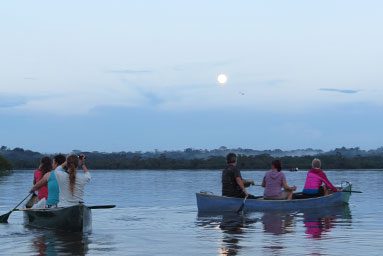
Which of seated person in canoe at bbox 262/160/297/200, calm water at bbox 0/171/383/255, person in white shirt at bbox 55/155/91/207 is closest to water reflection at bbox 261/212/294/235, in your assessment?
calm water at bbox 0/171/383/255

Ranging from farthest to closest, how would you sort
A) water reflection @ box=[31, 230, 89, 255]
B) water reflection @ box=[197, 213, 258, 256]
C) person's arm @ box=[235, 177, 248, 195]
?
person's arm @ box=[235, 177, 248, 195] → water reflection @ box=[197, 213, 258, 256] → water reflection @ box=[31, 230, 89, 255]

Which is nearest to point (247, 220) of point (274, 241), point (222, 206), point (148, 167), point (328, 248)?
point (222, 206)

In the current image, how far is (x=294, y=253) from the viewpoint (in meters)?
12.9

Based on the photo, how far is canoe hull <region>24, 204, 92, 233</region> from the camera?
15.9 metres

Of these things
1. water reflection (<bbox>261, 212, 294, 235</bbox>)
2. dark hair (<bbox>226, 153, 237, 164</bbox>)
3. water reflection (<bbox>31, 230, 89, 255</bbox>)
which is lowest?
water reflection (<bbox>31, 230, 89, 255</bbox>)

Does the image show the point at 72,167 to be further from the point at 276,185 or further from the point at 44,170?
the point at 276,185

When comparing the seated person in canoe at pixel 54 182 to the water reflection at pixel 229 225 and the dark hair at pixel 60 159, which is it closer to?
the dark hair at pixel 60 159

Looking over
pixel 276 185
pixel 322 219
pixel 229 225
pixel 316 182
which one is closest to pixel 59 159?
pixel 229 225

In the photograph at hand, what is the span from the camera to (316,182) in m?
24.9

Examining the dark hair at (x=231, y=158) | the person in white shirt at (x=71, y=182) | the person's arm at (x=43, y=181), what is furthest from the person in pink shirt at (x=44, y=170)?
the dark hair at (x=231, y=158)

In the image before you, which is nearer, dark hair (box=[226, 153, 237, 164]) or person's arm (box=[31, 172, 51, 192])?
person's arm (box=[31, 172, 51, 192])

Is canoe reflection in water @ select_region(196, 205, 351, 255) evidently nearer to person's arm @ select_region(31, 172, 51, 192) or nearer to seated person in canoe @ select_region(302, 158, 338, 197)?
seated person in canoe @ select_region(302, 158, 338, 197)

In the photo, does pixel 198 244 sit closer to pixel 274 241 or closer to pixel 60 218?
pixel 274 241

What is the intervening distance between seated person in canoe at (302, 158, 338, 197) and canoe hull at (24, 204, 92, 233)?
379 inches
